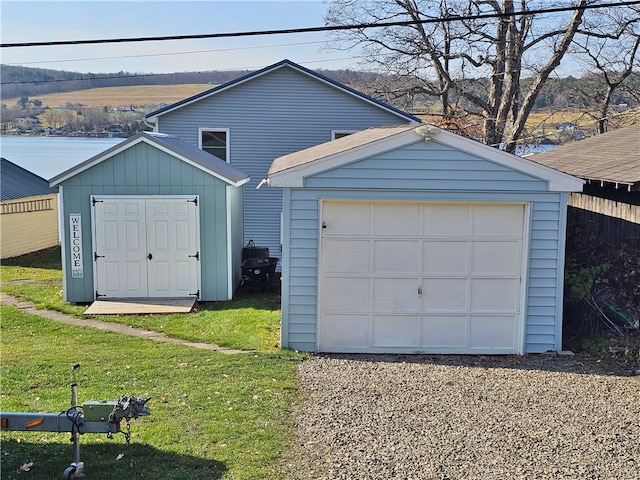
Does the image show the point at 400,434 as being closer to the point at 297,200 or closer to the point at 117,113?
the point at 297,200

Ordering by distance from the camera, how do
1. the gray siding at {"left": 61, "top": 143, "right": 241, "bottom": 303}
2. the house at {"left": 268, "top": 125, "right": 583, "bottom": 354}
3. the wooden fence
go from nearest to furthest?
the house at {"left": 268, "top": 125, "right": 583, "bottom": 354}
the wooden fence
the gray siding at {"left": 61, "top": 143, "right": 241, "bottom": 303}

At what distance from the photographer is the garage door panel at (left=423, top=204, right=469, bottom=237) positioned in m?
9.37

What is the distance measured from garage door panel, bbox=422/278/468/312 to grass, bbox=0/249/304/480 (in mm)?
2107

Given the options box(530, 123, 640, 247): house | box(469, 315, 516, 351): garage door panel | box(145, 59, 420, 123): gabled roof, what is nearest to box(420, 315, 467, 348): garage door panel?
box(469, 315, 516, 351): garage door panel

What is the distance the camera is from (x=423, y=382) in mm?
8016

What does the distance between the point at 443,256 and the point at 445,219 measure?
0.56m

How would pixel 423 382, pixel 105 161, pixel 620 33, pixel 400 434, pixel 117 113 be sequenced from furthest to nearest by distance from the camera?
pixel 117 113, pixel 620 33, pixel 105 161, pixel 423 382, pixel 400 434

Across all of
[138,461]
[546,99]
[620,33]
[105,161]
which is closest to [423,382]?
[138,461]

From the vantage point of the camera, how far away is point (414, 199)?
925cm

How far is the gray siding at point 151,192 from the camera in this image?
42.1ft

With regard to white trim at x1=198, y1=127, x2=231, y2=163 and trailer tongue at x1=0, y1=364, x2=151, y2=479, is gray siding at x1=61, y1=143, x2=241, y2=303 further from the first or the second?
trailer tongue at x1=0, y1=364, x2=151, y2=479

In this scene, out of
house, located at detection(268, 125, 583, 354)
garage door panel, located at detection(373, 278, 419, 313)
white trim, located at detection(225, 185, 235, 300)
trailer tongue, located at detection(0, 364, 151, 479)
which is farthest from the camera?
Result: white trim, located at detection(225, 185, 235, 300)

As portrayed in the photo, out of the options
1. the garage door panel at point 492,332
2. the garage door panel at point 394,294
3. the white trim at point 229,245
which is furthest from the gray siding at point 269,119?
the garage door panel at point 492,332

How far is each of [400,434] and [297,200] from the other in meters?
4.05
